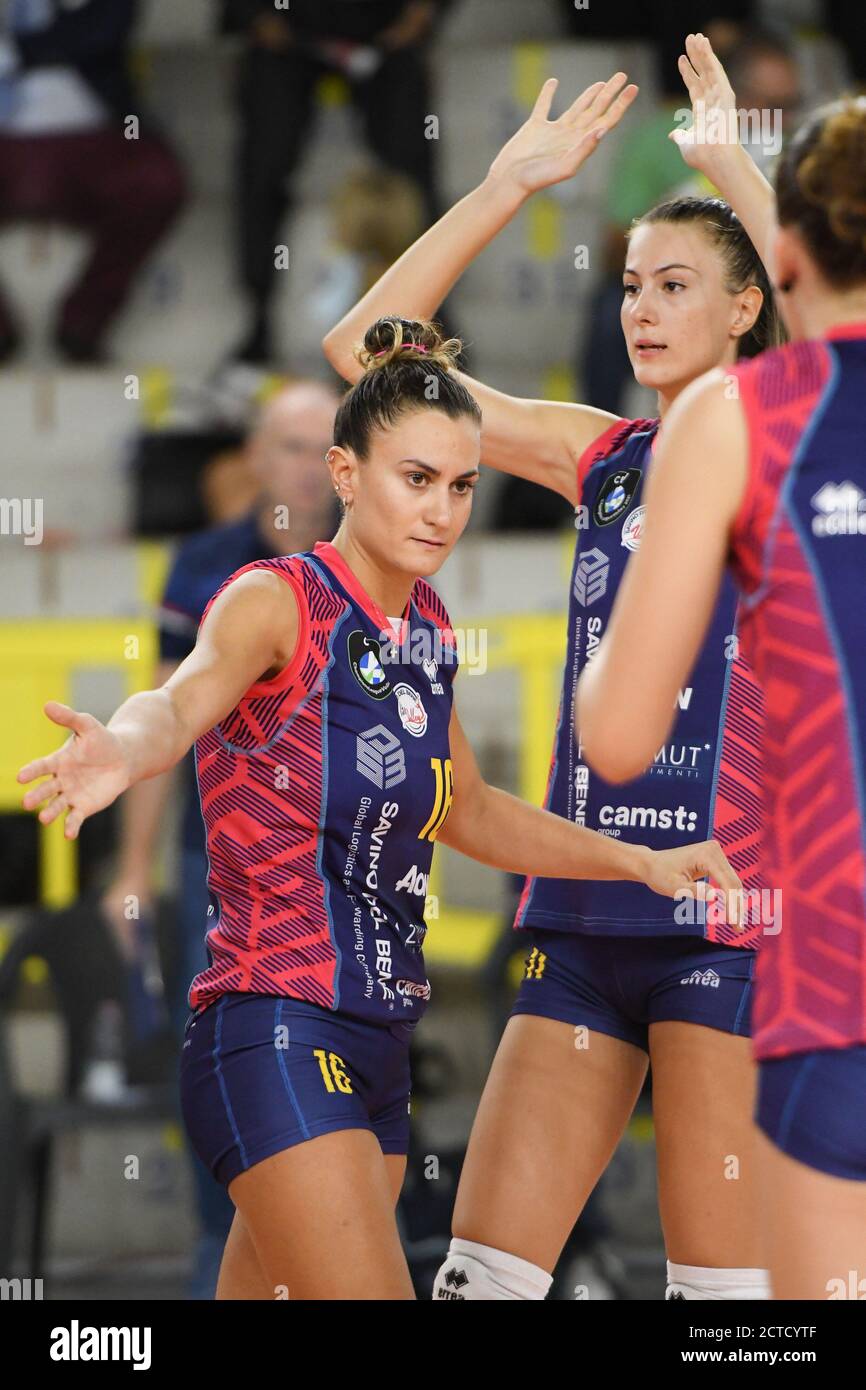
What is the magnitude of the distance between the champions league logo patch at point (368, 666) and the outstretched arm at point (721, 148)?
0.78 m

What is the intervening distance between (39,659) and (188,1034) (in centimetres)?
334

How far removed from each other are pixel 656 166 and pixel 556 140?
3.85 metres

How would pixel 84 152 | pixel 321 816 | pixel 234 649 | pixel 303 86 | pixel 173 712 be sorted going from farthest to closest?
pixel 303 86, pixel 84 152, pixel 321 816, pixel 234 649, pixel 173 712

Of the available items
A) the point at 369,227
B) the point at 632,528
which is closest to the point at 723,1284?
the point at 632,528

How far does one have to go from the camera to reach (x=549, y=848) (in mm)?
2889

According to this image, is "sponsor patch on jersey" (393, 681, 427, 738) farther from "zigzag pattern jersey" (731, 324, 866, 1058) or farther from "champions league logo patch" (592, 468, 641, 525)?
"zigzag pattern jersey" (731, 324, 866, 1058)

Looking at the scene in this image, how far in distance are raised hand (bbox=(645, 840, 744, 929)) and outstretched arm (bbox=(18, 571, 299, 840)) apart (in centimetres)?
60

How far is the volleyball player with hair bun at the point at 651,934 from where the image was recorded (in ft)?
9.31

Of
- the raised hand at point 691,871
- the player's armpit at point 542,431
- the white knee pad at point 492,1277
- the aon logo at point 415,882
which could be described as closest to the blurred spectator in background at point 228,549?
the player's armpit at point 542,431

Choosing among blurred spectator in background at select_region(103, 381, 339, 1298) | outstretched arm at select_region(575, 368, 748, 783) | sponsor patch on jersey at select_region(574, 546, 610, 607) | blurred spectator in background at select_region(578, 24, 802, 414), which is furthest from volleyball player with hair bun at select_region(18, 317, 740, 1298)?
blurred spectator in background at select_region(578, 24, 802, 414)

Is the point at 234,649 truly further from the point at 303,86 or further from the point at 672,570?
the point at 303,86

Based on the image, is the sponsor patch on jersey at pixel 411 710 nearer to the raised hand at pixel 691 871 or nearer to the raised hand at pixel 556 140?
the raised hand at pixel 691 871

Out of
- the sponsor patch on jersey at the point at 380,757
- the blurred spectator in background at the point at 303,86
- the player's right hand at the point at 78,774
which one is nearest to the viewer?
the player's right hand at the point at 78,774

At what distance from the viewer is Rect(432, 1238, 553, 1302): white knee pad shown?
284cm
